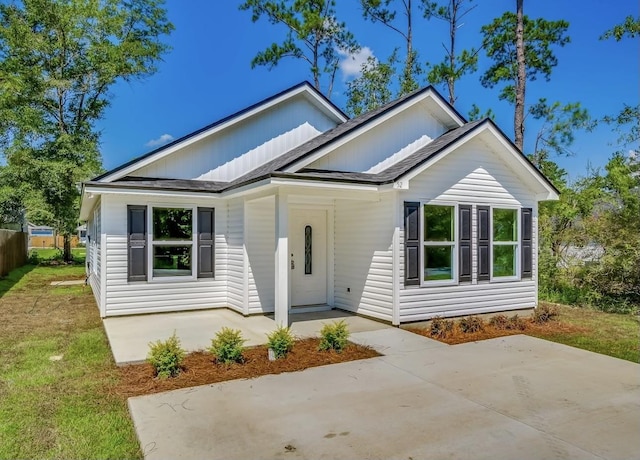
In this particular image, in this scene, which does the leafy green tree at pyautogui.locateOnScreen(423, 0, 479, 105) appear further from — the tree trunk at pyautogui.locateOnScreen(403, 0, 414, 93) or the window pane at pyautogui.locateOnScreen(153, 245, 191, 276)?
the window pane at pyautogui.locateOnScreen(153, 245, 191, 276)

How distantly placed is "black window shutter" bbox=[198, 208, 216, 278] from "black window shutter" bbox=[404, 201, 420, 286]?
4.45 metres

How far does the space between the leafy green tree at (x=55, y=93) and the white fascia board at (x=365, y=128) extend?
707 inches

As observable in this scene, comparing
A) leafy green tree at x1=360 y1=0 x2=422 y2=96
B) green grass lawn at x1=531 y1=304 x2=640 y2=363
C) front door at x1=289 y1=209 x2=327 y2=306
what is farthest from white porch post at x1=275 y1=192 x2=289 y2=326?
leafy green tree at x1=360 y1=0 x2=422 y2=96

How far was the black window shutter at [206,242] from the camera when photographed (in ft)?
32.1

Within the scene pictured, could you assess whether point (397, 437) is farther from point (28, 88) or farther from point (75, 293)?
point (28, 88)

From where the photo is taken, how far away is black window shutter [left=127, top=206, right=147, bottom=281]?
916 cm

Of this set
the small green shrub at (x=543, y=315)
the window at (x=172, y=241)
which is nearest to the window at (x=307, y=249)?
the window at (x=172, y=241)

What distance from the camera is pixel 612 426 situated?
13.3 feet

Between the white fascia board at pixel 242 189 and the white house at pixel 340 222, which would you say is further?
the white house at pixel 340 222

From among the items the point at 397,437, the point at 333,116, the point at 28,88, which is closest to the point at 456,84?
the point at 333,116

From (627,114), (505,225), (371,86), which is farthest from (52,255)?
(627,114)

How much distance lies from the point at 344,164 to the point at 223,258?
144 inches

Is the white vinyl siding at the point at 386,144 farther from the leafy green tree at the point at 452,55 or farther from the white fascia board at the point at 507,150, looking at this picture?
the leafy green tree at the point at 452,55

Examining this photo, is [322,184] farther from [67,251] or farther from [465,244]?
[67,251]
